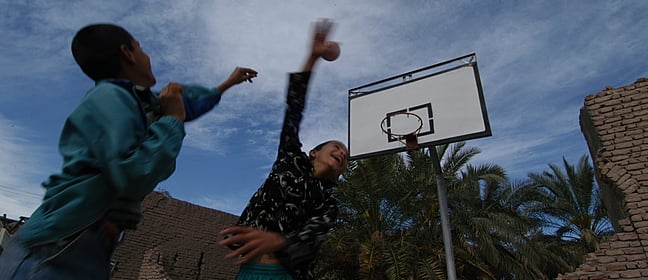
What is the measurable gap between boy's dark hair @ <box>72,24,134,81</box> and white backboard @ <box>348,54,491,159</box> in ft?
19.8

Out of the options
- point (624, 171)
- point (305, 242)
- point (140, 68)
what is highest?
point (624, 171)

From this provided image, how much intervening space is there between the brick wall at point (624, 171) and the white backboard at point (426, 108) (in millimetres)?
1999

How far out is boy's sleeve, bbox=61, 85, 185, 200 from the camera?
98 cm

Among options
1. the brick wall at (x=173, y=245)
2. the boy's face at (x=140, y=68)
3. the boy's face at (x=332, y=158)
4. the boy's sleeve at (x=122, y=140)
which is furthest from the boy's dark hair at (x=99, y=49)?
the brick wall at (x=173, y=245)

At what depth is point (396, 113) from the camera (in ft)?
25.6

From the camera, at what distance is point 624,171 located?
21.5 ft

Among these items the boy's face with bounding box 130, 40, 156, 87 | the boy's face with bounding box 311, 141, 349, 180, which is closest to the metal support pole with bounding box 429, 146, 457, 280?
the boy's face with bounding box 311, 141, 349, 180

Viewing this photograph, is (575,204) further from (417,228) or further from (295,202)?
(295,202)

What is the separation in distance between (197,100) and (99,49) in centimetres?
41

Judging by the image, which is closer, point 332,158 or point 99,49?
point 99,49

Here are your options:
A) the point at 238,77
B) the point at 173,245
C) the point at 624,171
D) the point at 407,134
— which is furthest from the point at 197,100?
the point at 173,245

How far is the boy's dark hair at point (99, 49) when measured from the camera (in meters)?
1.21

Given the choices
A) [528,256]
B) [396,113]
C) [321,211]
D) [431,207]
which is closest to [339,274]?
[431,207]

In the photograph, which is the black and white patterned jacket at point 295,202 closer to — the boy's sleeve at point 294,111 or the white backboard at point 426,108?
the boy's sleeve at point 294,111
